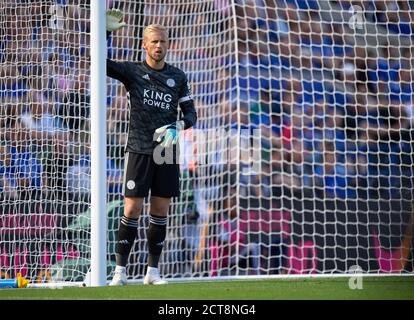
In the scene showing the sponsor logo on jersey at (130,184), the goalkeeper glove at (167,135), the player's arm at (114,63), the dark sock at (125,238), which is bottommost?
the dark sock at (125,238)

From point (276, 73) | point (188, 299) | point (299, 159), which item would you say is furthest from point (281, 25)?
point (188, 299)

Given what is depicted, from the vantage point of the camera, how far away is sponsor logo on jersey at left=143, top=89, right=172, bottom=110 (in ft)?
22.6

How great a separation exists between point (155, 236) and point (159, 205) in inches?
9.1

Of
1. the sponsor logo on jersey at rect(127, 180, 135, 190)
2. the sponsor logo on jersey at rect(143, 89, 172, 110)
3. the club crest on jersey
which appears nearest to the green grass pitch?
the sponsor logo on jersey at rect(127, 180, 135, 190)

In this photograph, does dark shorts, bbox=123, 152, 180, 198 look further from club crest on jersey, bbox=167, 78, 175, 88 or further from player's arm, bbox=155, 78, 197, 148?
club crest on jersey, bbox=167, 78, 175, 88

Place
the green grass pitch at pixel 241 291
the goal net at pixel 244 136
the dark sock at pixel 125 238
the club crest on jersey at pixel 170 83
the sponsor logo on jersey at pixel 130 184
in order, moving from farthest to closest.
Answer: the goal net at pixel 244 136 < the club crest on jersey at pixel 170 83 < the dark sock at pixel 125 238 < the sponsor logo on jersey at pixel 130 184 < the green grass pitch at pixel 241 291

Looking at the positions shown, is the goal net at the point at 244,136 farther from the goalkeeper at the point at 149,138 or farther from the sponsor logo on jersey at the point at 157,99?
the sponsor logo on jersey at the point at 157,99

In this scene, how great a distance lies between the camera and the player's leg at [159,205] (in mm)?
6883

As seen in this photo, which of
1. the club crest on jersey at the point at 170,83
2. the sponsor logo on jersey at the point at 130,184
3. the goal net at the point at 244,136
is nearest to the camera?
the sponsor logo on jersey at the point at 130,184

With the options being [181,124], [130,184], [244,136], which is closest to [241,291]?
[130,184]

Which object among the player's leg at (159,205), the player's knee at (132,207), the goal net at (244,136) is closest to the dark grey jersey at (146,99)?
the player's leg at (159,205)

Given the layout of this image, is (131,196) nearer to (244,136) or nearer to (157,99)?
(157,99)

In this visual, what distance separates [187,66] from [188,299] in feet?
11.3
